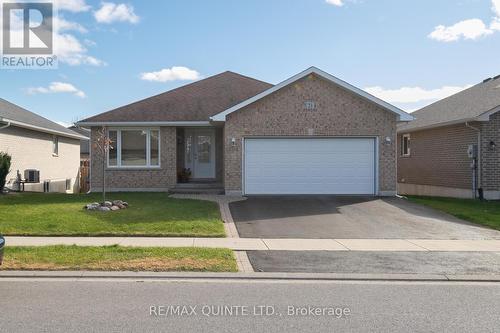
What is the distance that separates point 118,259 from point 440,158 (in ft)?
54.8

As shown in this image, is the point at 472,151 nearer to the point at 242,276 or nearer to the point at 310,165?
the point at 310,165

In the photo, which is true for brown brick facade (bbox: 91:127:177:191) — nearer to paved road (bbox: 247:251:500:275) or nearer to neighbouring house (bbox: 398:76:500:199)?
paved road (bbox: 247:251:500:275)

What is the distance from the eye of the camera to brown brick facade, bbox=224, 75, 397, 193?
1728cm

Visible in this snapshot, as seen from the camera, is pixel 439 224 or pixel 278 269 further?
pixel 439 224

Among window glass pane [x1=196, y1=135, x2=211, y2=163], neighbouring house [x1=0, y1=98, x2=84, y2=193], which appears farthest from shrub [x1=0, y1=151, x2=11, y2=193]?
window glass pane [x1=196, y1=135, x2=211, y2=163]

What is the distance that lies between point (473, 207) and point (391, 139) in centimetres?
370

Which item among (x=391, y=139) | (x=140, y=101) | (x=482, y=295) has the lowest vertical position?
(x=482, y=295)

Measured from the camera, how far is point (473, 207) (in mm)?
15766

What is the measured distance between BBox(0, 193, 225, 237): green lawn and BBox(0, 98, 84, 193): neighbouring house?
531 cm

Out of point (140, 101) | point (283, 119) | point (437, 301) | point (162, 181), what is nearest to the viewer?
point (437, 301)

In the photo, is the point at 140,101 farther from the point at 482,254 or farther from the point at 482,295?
the point at 482,295

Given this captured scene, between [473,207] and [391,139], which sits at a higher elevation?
[391,139]

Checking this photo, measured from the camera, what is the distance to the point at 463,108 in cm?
2041

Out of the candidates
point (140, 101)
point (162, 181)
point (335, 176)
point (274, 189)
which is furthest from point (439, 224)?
point (140, 101)
